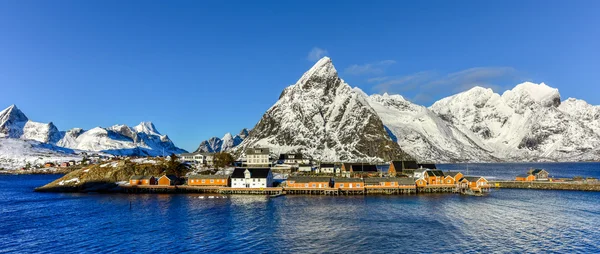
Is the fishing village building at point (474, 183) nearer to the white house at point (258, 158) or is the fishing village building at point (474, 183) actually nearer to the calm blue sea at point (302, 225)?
the calm blue sea at point (302, 225)

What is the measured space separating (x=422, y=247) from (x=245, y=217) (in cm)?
3020

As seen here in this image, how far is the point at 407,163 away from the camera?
13875cm

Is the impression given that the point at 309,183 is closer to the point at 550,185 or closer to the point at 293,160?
the point at 550,185

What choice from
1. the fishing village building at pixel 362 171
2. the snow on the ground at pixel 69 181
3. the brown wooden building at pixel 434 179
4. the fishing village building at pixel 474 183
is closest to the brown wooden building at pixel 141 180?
the snow on the ground at pixel 69 181

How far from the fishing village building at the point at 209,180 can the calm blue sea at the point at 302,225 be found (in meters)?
14.6

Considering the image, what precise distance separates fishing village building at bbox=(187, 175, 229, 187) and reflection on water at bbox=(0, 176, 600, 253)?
1458 cm

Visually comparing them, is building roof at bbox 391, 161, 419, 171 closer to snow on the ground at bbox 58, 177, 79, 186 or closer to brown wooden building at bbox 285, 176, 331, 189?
brown wooden building at bbox 285, 176, 331, 189

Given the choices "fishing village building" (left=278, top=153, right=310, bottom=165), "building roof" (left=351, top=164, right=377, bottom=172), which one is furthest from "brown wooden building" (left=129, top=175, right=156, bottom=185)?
"fishing village building" (left=278, top=153, right=310, bottom=165)

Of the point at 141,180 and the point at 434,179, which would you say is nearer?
the point at 434,179

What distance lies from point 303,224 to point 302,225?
0.80 metres

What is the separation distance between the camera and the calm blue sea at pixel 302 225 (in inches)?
1809

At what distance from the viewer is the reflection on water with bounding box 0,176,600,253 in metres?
46.2

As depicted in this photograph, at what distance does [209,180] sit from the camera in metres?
104

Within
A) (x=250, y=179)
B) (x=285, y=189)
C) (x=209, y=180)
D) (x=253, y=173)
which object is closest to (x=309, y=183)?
(x=285, y=189)
